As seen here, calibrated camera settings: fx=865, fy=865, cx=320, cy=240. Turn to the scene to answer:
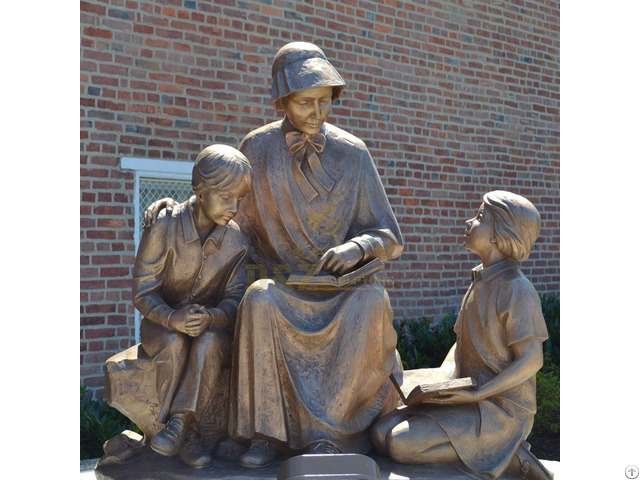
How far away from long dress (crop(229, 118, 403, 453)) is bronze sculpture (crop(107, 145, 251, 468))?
5.5 inches

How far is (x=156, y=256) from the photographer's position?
3.77 metres

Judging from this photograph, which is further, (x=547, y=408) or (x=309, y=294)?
(x=547, y=408)

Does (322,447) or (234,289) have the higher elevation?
(234,289)

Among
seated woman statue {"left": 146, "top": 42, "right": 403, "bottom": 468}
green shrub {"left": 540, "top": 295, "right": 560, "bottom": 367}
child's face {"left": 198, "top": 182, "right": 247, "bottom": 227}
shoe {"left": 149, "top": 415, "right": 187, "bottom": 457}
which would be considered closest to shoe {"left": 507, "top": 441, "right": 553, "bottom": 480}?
seated woman statue {"left": 146, "top": 42, "right": 403, "bottom": 468}

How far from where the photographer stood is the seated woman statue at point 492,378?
354 cm

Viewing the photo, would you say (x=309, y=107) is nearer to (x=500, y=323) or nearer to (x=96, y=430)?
(x=500, y=323)

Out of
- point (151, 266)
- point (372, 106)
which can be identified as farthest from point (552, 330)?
point (151, 266)

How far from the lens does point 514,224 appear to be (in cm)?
367

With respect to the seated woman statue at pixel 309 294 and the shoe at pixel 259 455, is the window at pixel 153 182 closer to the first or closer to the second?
the seated woman statue at pixel 309 294

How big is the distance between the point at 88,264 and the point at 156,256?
2.48 meters

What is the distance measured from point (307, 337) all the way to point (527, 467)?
1.08 metres

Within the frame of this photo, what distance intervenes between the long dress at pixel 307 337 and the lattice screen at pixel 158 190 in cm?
259

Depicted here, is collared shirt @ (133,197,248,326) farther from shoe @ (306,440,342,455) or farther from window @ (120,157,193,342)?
window @ (120,157,193,342)

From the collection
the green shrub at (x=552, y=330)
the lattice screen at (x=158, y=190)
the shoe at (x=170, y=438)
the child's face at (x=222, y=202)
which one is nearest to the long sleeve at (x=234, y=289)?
the child's face at (x=222, y=202)
